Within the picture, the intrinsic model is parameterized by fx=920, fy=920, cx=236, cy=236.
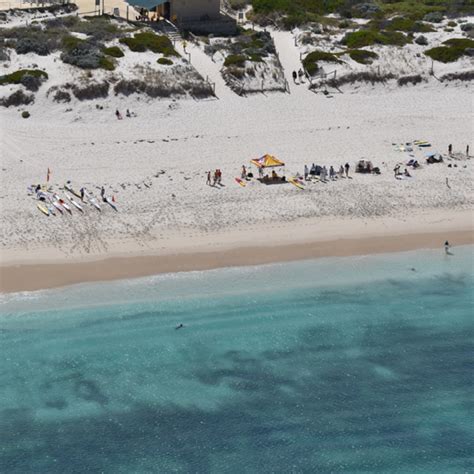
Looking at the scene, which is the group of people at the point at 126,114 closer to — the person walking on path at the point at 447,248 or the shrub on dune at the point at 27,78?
the shrub on dune at the point at 27,78

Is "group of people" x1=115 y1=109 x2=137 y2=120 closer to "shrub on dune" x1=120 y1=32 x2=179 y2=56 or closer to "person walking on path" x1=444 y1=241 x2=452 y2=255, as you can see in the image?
"shrub on dune" x1=120 y1=32 x2=179 y2=56

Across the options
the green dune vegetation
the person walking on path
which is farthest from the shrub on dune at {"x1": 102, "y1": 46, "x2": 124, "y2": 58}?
the person walking on path

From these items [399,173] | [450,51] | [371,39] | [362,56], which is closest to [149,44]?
[362,56]

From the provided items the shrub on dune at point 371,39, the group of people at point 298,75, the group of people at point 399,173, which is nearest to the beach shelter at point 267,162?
the group of people at point 399,173

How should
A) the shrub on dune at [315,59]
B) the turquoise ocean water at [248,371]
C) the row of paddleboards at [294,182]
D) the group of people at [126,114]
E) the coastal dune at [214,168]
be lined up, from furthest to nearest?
1. the shrub on dune at [315,59]
2. the group of people at [126,114]
3. the row of paddleboards at [294,182]
4. the coastal dune at [214,168]
5. the turquoise ocean water at [248,371]

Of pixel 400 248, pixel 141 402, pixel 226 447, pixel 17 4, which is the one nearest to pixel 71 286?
pixel 141 402

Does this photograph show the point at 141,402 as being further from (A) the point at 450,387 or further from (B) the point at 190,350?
(A) the point at 450,387
